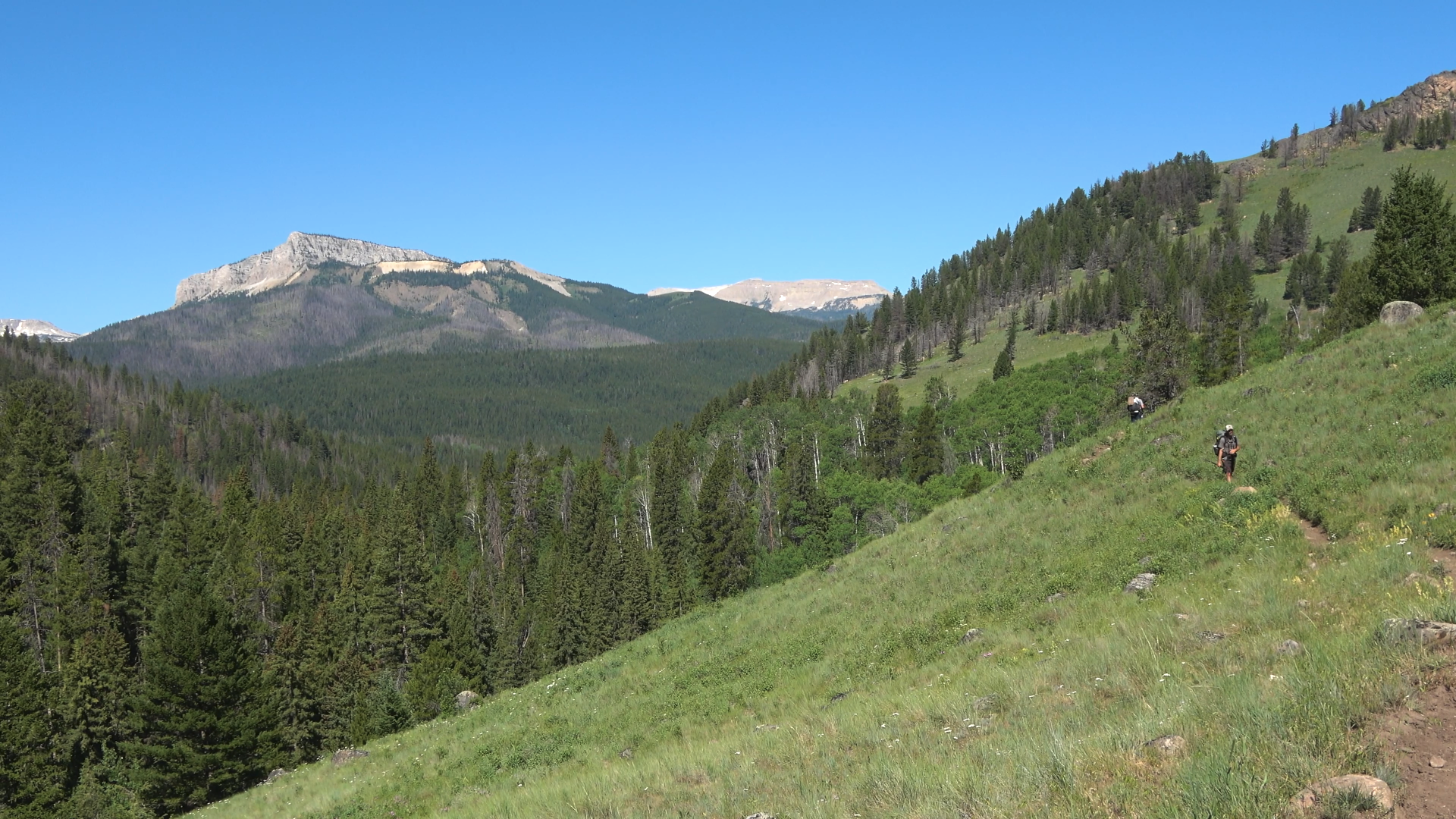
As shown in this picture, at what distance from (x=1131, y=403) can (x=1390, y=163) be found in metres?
217

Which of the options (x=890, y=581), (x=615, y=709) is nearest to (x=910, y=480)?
(x=890, y=581)

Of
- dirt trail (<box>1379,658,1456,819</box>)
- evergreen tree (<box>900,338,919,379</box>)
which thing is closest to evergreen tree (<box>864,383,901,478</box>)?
evergreen tree (<box>900,338,919,379</box>)

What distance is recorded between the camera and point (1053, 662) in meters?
13.0

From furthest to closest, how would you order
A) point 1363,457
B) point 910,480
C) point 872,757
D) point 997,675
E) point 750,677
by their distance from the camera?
point 910,480 < point 750,677 < point 1363,457 < point 997,675 < point 872,757

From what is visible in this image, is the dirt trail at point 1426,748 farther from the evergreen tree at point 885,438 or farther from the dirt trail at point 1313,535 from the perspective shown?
the evergreen tree at point 885,438

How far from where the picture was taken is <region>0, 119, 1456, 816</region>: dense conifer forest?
42875 millimetres

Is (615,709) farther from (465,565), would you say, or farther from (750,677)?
(465,565)

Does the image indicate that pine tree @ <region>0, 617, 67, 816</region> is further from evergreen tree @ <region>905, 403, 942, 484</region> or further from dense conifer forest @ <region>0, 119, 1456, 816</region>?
evergreen tree @ <region>905, 403, 942, 484</region>

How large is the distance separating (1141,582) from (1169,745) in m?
11.3

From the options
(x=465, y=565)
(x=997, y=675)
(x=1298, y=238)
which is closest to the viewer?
(x=997, y=675)

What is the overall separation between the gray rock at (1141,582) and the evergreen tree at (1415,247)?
43746 millimetres

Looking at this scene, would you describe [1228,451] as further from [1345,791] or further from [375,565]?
[375,565]

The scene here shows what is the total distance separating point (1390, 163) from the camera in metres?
185

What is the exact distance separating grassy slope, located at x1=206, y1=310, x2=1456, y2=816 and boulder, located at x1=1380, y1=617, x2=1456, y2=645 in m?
0.27
